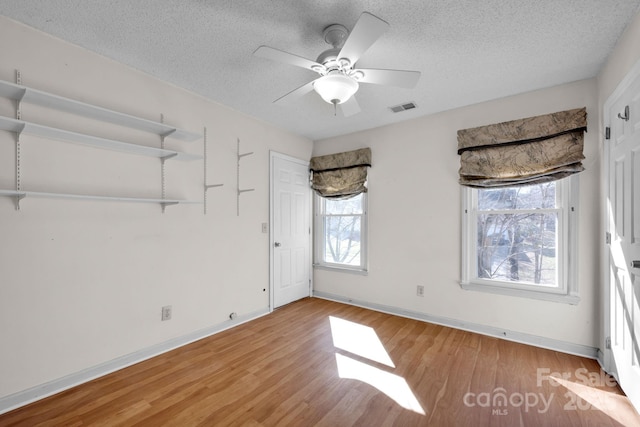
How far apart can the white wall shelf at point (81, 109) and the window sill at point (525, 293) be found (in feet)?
10.7

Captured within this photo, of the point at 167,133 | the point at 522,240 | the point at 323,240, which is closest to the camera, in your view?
the point at 167,133

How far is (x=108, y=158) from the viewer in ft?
7.29

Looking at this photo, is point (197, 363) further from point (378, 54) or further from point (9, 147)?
point (378, 54)

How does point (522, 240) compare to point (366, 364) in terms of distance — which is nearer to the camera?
point (366, 364)

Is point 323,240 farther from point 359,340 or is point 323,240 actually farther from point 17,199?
point 17,199

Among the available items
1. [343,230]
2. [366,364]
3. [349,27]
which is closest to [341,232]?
[343,230]

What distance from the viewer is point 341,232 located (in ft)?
13.5

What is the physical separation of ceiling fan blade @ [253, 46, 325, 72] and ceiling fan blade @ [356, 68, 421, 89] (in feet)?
1.01

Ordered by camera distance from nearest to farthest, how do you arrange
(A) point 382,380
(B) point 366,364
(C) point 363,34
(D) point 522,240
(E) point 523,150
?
(C) point 363,34 → (A) point 382,380 → (B) point 366,364 → (E) point 523,150 → (D) point 522,240

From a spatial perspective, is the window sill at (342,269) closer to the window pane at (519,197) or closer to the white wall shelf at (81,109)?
the window pane at (519,197)

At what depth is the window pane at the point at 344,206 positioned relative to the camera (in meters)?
3.97

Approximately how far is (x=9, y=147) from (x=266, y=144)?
2.32m

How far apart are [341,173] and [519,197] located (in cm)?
213

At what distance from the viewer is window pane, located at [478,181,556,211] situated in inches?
105
